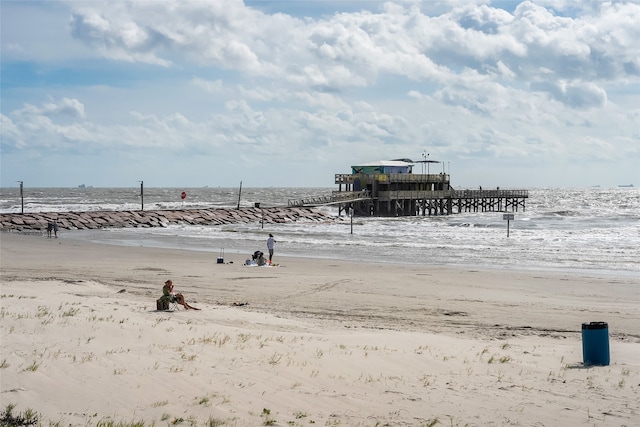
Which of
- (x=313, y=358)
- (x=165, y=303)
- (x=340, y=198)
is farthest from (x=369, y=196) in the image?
(x=313, y=358)

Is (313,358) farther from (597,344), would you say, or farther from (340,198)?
(340,198)

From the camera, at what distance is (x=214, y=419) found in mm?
6945

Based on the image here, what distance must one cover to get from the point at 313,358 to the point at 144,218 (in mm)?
48147

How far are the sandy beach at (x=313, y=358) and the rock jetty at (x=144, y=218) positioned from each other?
114ft

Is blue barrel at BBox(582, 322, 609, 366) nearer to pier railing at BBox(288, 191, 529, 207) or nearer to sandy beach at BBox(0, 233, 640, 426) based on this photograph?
sandy beach at BBox(0, 233, 640, 426)

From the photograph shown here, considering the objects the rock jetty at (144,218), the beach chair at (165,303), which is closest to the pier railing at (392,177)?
the rock jetty at (144,218)

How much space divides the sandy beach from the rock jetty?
34863mm

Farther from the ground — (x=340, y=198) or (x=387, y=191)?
(x=387, y=191)

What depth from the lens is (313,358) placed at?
9422 millimetres

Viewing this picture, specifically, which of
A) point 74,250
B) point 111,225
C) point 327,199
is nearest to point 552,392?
point 74,250

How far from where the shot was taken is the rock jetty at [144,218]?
50.0m

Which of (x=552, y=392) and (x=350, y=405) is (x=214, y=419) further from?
(x=552, y=392)

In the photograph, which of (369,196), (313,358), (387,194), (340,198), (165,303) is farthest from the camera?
(369,196)

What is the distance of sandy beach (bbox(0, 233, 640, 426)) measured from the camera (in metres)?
7.33
